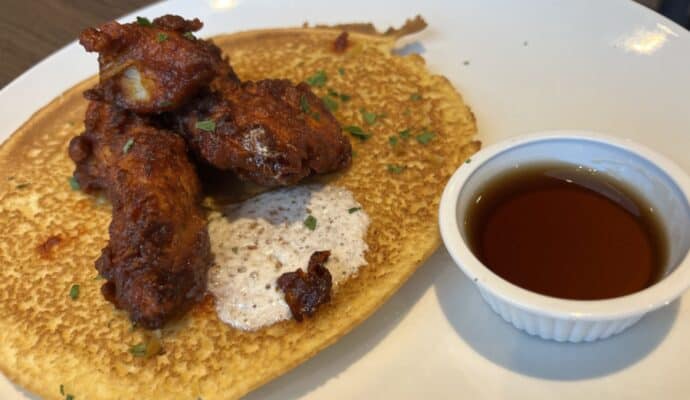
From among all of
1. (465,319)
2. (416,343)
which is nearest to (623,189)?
(465,319)

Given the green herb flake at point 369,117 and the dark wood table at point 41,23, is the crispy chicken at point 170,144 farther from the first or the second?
the dark wood table at point 41,23

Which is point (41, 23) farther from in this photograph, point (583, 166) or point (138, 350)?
point (583, 166)

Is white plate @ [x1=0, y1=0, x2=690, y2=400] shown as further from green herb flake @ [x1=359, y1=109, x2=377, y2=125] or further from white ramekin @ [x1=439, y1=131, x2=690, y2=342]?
green herb flake @ [x1=359, y1=109, x2=377, y2=125]

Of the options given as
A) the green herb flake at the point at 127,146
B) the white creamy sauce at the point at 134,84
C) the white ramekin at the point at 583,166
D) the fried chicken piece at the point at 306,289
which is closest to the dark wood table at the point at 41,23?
the white creamy sauce at the point at 134,84

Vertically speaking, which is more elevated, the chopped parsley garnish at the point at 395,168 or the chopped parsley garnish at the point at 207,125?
the chopped parsley garnish at the point at 207,125

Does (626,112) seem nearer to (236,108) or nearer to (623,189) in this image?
(623,189)

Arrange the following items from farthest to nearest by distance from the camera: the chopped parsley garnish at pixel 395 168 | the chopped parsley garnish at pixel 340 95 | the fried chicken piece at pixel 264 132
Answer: the chopped parsley garnish at pixel 340 95 → the chopped parsley garnish at pixel 395 168 → the fried chicken piece at pixel 264 132

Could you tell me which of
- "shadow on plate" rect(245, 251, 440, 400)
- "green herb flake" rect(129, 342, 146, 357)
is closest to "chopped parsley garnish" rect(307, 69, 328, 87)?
"shadow on plate" rect(245, 251, 440, 400)
